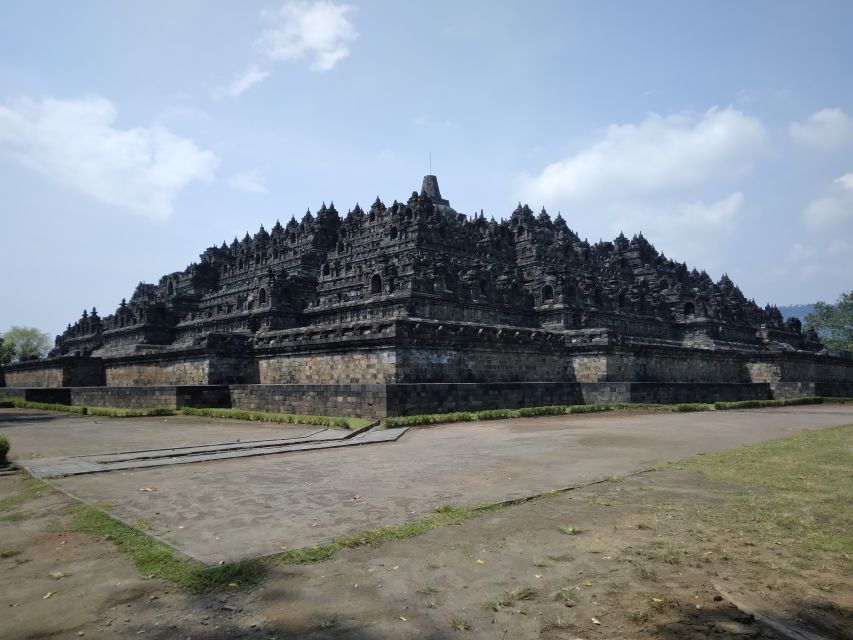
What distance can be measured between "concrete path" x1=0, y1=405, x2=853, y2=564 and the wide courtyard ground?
5 centimetres

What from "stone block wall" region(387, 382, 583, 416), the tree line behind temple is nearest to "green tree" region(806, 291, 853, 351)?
the tree line behind temple

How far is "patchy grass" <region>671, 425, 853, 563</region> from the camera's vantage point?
612 centimetres

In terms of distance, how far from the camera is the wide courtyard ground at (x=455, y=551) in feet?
14.0

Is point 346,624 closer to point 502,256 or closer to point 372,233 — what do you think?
point 372,233

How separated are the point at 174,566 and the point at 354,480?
14.4 feet

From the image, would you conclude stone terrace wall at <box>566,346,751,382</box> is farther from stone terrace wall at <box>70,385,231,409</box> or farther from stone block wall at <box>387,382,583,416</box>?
stone terrace wall at <box>70,385,231,409</box>

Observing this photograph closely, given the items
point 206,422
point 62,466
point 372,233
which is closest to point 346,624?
point 62,466

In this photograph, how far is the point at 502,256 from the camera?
154 ft

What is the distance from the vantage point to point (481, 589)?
4.80m

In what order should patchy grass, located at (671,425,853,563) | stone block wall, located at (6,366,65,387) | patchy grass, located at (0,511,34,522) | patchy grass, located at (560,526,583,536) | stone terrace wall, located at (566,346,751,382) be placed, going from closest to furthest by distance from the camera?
patchy grass, located at (671,425,853,563) < patchy grass, located at (560,526,583,536) < patchy grass, located at (0,511,34,522) < stone terrace wall, located at (566,346,751,382) < stone block wall, located at (6,366,65,387)

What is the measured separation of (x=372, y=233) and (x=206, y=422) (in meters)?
24.4

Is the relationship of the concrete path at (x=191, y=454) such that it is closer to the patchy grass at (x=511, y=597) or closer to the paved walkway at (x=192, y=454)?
the paved walkway at (x=192, y=454)

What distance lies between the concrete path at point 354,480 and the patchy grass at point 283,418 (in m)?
3.28

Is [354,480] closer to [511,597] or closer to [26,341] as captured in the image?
[511,597]
